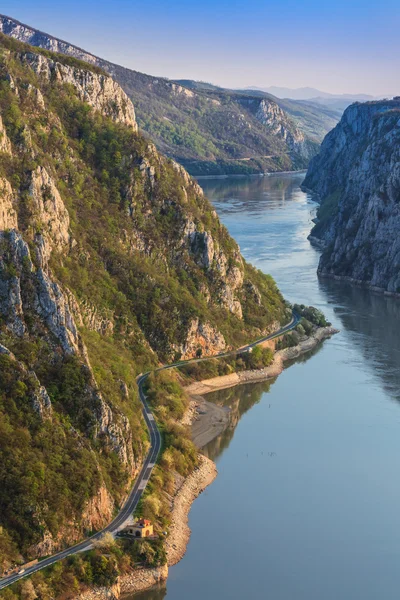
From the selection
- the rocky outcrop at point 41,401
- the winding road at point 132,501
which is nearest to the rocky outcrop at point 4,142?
the winding road at point 132,501

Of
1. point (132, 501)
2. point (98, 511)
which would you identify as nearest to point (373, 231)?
point (132, 501)

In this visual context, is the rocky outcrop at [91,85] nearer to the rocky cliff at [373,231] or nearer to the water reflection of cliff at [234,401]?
the water reflection of cliff at [234,401]

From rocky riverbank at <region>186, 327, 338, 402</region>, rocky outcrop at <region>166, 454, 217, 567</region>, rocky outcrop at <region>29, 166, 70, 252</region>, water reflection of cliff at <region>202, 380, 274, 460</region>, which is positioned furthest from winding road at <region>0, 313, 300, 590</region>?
rocky outcrop at <region>29, 166, 70, 252</region>

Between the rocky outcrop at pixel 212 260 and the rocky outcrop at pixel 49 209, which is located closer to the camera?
the rocky outcrop at pixel 49 209

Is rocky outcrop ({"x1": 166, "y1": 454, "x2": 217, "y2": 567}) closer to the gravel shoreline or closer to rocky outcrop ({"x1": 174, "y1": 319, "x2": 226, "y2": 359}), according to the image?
the gravel shoreline

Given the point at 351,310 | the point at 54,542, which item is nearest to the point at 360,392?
the point at 351,310

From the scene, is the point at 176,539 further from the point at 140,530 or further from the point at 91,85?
the point at 91,85
